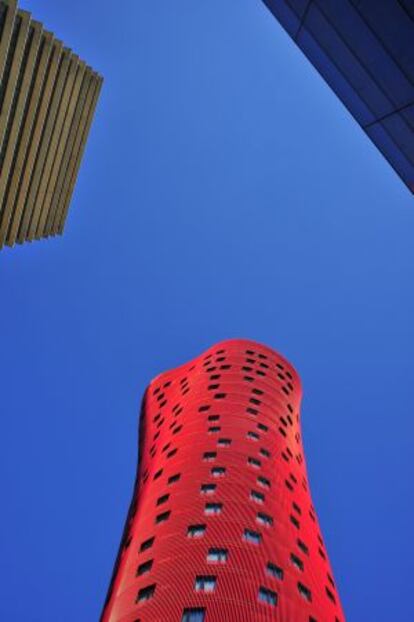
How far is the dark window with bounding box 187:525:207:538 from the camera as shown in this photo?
30297mm

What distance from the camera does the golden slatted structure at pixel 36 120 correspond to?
3672 cm

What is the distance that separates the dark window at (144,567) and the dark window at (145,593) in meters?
1.51

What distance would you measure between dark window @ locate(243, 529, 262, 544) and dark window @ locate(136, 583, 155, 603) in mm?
5372

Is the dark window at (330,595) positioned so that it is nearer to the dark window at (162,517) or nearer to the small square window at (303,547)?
the small square window at (303,547)

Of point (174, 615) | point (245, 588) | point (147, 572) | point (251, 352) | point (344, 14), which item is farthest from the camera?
point (251, 352)

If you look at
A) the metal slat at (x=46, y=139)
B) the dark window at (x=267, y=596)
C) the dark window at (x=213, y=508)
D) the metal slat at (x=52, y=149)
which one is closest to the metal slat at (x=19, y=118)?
the metal slat at (x=46, y=139)

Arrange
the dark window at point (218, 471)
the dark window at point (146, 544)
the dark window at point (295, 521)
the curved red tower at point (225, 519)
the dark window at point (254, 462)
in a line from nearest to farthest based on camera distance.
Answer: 1. the curved red tower at point (225, 519)
2. the dark window at point (146, 544)
3. the dark window at point (295, 521)
4. the dark window at point (218, 471)
5. the dark window at point (254, 462)

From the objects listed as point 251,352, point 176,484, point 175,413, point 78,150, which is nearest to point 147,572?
point 176,484

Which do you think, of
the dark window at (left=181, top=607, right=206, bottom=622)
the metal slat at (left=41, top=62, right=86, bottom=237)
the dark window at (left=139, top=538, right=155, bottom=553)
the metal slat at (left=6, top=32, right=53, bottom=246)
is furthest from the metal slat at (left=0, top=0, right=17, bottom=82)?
the dark window at (left=181, top=607, right=206, bottom=622)

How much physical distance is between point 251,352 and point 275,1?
4504cm

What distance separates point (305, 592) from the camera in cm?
2875

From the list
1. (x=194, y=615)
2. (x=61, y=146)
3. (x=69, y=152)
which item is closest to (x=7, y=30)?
(x=61, y=146)

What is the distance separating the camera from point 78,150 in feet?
171

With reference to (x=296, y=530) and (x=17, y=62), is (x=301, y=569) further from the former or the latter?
(x=17, y=62)
